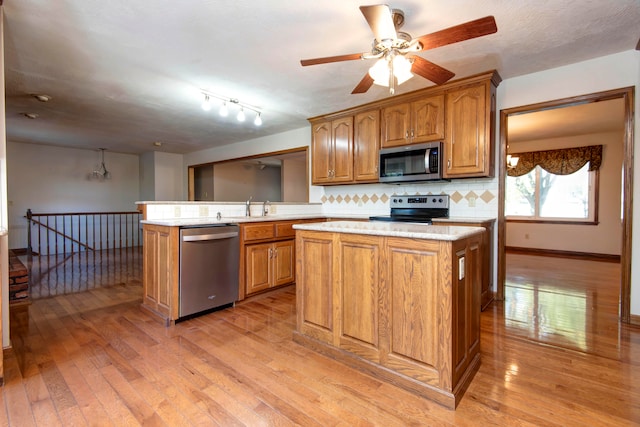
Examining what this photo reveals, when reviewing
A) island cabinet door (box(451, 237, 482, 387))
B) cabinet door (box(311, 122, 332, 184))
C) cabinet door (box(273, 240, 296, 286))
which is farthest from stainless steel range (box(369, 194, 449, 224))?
island cabinet door (box(451, 237, 482, 387))

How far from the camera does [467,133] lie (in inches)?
128

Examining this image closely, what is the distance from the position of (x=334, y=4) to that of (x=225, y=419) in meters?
2.49

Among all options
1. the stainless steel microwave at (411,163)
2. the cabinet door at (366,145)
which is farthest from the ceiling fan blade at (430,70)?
the cabinet door at (366,145)

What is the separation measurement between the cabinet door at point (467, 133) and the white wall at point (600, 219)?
14.3 ft

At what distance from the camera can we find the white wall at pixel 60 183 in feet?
21.3

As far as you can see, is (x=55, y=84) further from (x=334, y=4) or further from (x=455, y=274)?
(x=455, y=274)

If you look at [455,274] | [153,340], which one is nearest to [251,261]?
[153,340]

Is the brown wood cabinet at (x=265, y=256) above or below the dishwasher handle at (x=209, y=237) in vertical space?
below

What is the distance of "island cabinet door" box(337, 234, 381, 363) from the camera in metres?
1.91

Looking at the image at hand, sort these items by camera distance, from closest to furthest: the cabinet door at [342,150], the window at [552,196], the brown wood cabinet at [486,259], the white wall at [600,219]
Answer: the brown wood cabinet at [486,259] < the cabinet door at [342,150] < the white wall at [600,219] < the window at [552,196]

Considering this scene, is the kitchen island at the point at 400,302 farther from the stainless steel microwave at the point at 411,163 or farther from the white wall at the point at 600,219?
the white wall at the point at 600,219

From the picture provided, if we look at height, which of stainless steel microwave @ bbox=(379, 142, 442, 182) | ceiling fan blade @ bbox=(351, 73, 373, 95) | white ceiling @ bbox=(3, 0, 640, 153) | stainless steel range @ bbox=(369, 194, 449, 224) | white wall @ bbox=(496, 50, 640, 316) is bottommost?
stainless steel range @ bbox=(369, 194, 449, 224)

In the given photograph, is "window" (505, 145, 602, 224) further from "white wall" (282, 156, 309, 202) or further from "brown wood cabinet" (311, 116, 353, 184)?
"white wall" (282, 156, 309, 202)

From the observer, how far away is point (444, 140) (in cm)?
340
